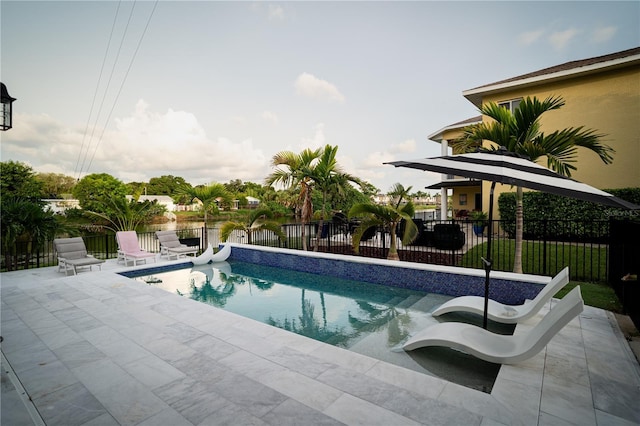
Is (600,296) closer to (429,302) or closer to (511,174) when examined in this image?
(429,302)

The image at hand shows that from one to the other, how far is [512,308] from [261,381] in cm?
416

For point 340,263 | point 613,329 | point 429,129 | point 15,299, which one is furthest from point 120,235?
point 429,129

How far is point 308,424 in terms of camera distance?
243 cm

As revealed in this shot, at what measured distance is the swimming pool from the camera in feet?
12.6

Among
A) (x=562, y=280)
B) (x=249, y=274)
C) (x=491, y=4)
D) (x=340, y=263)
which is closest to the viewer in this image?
(x=562, y=280)

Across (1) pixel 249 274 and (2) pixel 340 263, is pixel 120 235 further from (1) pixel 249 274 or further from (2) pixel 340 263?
(2) pixel 340 263

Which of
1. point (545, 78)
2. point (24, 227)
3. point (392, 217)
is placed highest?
point (545, 78)

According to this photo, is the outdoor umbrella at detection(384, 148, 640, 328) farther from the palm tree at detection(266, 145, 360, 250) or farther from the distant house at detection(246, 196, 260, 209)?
the distant house at detection(246, 196, 260, 209)

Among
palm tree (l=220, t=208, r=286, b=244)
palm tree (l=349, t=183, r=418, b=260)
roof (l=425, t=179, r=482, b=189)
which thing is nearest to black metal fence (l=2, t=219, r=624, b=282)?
palm tree (l=349, t=183, r=418, b=260)

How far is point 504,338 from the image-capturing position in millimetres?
3740

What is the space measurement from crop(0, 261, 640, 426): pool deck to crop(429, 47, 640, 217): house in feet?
38.3

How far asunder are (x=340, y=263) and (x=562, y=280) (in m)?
4.92

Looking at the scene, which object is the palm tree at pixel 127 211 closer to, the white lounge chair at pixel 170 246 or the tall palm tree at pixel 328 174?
the white lounge chair at pixel 170 246

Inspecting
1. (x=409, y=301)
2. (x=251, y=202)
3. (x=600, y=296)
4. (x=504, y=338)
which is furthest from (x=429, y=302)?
(x=251, y=202)
